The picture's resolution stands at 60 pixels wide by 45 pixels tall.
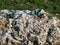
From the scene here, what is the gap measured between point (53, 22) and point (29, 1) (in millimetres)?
8472

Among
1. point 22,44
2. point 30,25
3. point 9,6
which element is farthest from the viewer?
point 9,6

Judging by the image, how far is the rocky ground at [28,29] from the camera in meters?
26.7

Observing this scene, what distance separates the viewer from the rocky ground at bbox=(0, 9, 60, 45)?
26719 millimetres

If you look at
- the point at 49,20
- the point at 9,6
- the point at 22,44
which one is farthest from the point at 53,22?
the point at 9,6

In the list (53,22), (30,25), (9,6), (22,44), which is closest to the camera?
(22,44)

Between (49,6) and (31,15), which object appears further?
(49,6)

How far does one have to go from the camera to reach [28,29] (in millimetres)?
27625

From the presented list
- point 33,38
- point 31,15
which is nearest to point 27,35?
point 33,38

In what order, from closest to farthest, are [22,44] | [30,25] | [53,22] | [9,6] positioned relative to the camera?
[22,44] → [30,25] → [53,22] → [9,6]

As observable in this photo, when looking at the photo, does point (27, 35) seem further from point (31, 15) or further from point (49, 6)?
point (49, 6)

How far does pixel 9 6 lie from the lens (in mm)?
35750

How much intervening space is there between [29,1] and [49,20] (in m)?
8.42

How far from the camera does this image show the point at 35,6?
3638cm

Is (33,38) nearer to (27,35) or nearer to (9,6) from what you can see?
(27,35)
